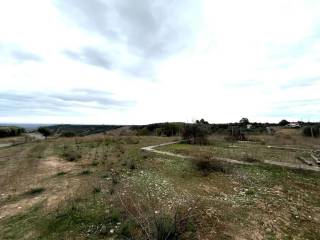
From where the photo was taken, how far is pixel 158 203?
20.1ft

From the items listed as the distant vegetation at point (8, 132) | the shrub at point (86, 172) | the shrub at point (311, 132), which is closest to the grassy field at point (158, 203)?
the shrub at point (86, 172)

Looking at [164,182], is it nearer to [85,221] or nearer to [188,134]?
[85,221]

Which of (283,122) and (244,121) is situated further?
(283,122)

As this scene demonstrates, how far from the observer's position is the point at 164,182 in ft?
27.1

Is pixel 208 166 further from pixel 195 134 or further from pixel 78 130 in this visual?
pixel 78 130

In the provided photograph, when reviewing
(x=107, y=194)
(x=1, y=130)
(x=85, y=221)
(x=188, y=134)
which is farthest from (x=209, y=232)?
(x=1, y=130)

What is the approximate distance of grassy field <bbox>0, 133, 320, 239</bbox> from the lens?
15.4 feet

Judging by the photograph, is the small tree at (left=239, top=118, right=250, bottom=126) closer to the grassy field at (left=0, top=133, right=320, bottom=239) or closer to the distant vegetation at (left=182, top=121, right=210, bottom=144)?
the distant vegetation at (left=182, top=121, right=210, bottom=144)

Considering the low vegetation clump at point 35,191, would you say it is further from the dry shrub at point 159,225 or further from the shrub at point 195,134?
the shrub at point 195,134

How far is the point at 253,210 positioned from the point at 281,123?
64.4 meters

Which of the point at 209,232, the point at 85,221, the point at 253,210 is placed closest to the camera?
the point at 209,232

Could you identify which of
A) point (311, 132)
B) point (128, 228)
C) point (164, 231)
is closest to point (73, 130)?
point (311, 132)

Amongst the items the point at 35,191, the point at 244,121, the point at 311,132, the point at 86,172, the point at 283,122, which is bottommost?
the point at 35,191

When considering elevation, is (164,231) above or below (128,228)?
above
